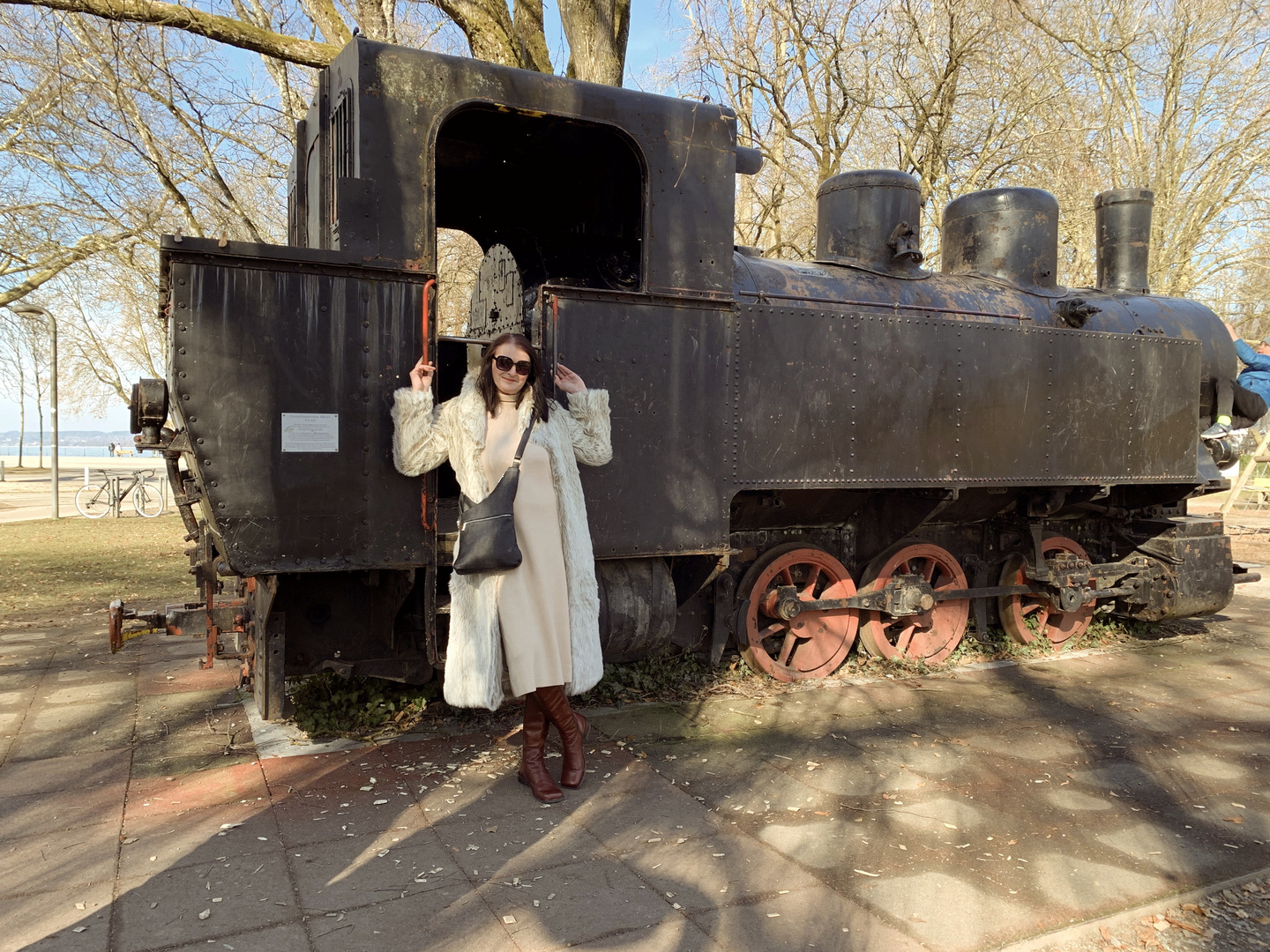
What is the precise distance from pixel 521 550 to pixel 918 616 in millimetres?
3481

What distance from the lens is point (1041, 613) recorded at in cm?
669

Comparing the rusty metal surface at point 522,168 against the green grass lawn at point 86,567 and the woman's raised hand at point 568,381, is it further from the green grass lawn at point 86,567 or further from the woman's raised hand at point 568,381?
the green grass lawn at point 86,567

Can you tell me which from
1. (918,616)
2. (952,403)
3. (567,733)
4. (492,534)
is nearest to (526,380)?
(492,534)

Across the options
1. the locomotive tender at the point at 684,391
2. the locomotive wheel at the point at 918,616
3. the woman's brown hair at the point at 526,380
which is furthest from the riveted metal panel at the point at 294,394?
the locomotive wheel at the point at 918,616

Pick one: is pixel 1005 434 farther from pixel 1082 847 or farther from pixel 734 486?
pixel 1082 847

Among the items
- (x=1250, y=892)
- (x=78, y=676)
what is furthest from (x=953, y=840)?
(x=78, y=676)

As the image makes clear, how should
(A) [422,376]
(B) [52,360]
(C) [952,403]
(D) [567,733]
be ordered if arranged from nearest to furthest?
(A) [422,376] < (D) [567,733] < (C) [952,403] < (B) [52,360]

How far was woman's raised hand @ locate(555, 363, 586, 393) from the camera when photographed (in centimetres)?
381

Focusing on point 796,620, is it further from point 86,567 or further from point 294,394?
point 86,567

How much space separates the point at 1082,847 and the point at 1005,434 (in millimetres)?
2715

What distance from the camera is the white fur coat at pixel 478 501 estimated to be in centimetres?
349

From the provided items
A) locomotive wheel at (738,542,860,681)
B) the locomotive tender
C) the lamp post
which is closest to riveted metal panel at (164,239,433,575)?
the locomotive tender

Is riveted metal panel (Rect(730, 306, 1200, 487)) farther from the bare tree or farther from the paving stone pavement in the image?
the bare tree

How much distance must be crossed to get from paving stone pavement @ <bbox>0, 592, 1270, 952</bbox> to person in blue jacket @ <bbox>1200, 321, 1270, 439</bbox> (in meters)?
2.64
